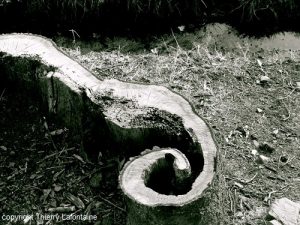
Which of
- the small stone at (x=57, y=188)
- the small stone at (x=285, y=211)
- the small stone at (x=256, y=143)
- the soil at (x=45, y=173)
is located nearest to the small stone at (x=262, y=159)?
the small stone at (x=256, y=143)

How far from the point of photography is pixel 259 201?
2.90 m

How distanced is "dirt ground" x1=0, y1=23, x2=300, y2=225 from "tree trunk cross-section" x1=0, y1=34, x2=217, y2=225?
0.78 feet

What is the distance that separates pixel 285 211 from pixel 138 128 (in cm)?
106

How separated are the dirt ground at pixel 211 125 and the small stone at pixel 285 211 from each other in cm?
8

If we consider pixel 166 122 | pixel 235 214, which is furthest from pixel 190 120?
pixel 235 214

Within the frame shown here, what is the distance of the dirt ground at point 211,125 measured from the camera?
2846 millimetres

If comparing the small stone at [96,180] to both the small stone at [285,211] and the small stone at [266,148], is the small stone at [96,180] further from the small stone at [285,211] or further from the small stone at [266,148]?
the small stone at [266,148]

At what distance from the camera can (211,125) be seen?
341 cm

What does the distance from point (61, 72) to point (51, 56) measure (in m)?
0.18

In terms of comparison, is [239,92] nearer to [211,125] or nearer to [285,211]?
[211,125]

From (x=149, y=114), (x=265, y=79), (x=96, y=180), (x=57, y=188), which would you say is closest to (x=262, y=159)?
(x=265, y=79)

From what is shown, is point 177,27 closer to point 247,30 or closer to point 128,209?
point 247,30

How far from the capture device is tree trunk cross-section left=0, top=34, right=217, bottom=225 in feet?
6.97
